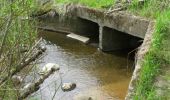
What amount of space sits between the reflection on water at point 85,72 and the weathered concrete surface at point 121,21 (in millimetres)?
841

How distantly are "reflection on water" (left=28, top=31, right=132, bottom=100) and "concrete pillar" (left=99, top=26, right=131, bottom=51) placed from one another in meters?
0.23

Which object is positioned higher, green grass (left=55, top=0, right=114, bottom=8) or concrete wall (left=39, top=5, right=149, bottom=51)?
green grass (left=55, top=0, right=114, bottom=8)

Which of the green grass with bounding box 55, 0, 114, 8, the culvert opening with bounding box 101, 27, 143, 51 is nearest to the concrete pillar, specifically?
the culvert opening with bounding box 101, 27, 143, 51

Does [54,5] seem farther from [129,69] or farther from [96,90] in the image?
[96,90]

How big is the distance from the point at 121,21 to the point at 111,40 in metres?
1.36

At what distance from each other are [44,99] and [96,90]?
1.11 m

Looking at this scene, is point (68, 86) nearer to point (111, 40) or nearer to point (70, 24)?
point (111, 40)

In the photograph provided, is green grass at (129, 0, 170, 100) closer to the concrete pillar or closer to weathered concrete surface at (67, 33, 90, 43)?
the concrete pillar

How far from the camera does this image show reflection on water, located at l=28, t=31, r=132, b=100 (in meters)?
8.42

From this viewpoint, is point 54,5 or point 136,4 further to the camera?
point 54,5

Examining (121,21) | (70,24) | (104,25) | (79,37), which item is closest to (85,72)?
(121,21)

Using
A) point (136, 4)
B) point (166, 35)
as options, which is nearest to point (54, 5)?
point (136, 4)

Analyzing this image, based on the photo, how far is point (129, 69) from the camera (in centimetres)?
980

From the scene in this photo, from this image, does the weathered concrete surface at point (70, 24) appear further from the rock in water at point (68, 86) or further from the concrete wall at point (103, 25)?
the rock in water at point (68, 86)
